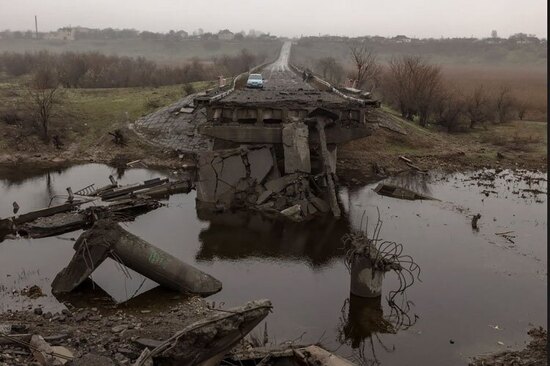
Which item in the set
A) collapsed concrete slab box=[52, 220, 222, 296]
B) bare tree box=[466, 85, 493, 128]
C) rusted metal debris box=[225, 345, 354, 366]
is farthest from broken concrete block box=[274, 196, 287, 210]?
bare tree box=[466, 85, 493, 128]

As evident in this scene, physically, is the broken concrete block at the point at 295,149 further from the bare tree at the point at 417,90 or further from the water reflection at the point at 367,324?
the bare tree at the point at 417,90

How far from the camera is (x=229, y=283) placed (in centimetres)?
1554

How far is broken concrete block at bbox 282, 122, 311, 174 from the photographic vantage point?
891 inches

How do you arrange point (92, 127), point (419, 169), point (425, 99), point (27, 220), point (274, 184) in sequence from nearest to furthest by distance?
point (27, 220), point (274, 184), point (419, 169), point (92, 127), point (425, 99)

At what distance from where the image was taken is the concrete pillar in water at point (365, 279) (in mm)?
14141

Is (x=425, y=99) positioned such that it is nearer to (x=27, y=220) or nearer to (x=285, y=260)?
(x=285, y=260)

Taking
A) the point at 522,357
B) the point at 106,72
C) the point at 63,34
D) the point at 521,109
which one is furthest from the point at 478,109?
the point at 63,34

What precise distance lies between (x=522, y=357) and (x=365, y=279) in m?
4.04

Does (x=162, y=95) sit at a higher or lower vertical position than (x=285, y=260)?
higher

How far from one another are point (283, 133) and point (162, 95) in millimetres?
23304

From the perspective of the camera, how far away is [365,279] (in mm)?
14273

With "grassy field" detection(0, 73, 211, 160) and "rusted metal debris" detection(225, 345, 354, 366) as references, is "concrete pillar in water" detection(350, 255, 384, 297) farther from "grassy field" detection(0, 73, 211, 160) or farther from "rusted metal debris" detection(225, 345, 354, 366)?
"grassy field" detection(0, 73, 211, 160)

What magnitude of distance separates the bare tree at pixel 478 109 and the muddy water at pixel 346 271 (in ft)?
53.5

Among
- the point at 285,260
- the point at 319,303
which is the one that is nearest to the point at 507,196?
the point at 285,260
